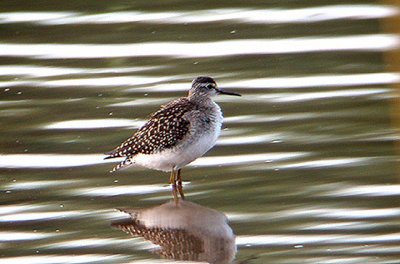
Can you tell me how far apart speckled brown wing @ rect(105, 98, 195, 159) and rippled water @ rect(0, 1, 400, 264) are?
322 mm

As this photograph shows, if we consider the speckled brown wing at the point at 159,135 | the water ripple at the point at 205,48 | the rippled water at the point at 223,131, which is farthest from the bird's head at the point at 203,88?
the water ripple at the point at 205,48

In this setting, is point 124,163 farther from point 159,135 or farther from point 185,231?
point 185,231

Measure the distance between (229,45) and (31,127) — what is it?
344 cm

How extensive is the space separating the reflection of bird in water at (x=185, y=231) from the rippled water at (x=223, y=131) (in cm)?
4

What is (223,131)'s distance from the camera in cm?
1016

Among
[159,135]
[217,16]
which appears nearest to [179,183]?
[159,135]

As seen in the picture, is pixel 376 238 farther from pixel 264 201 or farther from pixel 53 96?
pixel 53 96

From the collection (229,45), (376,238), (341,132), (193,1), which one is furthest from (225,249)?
(193,1)

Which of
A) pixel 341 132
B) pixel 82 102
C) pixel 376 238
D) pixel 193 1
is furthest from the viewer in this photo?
pixel 193 1

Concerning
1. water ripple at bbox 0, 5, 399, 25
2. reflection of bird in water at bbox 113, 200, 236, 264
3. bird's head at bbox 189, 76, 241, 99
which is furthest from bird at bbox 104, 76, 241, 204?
water ripple at bbox 0, 5, 399, 25

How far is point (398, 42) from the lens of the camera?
17.6 ft

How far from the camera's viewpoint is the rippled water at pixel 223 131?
7465 millimetres

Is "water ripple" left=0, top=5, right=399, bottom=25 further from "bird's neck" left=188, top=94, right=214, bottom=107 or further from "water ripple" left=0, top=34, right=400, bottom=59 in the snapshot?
"bird's neck" left=188, top=94, right=214, bottom=107

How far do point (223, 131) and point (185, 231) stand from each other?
8.89 feet
